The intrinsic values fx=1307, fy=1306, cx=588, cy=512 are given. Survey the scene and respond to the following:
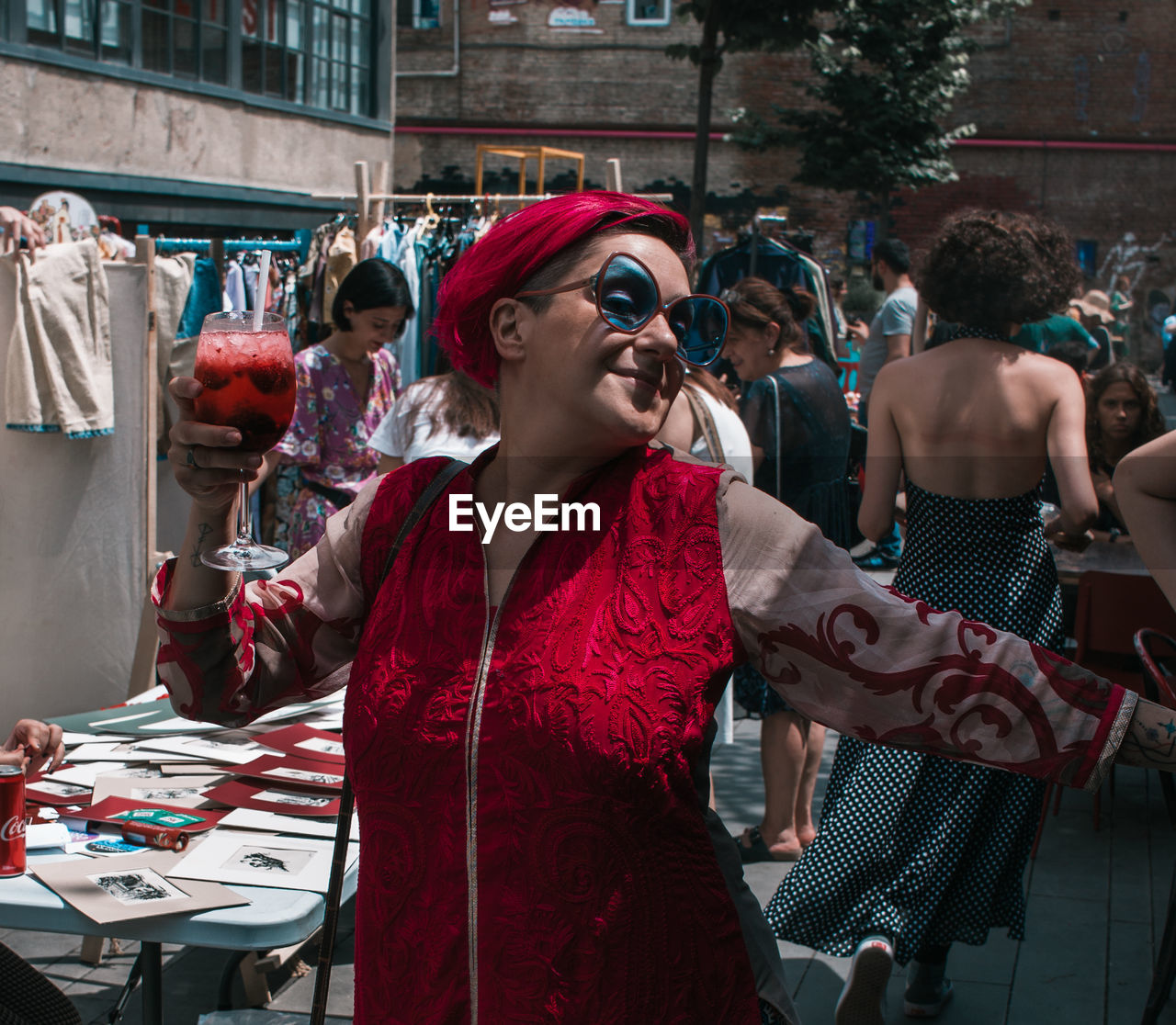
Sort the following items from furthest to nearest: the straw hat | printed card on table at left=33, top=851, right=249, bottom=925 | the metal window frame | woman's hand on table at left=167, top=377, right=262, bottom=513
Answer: the metal window frame → the straw hat → printed card on table at left=33, top=851, right=249, bottom=925 → woman's hand on table at left=167, top=377, right=262, bottom=513

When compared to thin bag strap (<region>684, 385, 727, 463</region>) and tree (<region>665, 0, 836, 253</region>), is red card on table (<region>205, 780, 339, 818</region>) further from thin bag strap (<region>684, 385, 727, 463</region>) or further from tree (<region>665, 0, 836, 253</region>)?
tree (<region>665, 0, 836, 253</region>)

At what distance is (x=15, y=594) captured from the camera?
16.0ft

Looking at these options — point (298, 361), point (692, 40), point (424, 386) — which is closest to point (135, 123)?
point (298, 361)

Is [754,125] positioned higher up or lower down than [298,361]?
higher up

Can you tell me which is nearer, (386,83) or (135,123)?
(135,123)

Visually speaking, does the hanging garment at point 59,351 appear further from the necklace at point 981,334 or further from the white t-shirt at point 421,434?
the necklace at point 981,334

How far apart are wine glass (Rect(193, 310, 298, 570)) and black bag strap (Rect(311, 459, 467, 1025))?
0.18 metres

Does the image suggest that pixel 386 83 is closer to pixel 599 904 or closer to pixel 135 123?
pixel 135 123

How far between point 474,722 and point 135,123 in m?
12.9

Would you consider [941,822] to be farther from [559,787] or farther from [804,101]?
[804,101]

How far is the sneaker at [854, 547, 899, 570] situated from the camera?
7.27 m

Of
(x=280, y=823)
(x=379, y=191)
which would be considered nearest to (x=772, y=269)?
(x=379, y=191)

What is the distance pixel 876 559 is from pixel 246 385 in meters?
6.30

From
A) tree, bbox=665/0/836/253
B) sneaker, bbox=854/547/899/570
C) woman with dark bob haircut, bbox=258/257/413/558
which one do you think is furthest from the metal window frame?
woman with dark bob haircut, bbox=258/257/413/558
